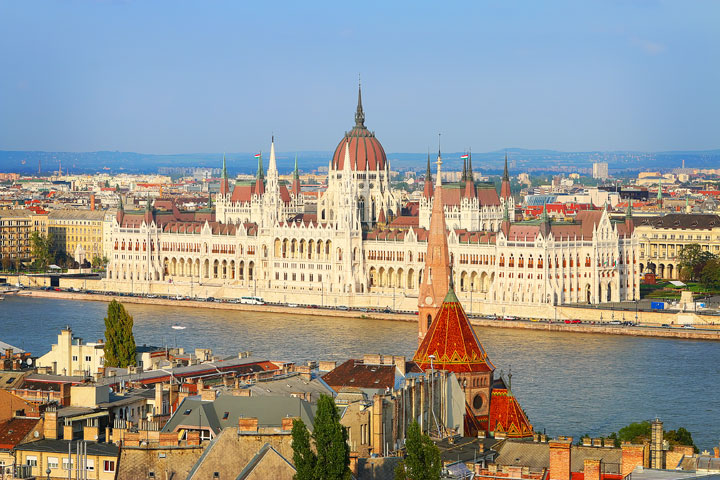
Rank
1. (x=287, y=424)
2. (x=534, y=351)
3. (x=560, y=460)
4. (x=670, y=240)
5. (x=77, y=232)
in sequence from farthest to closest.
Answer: (x=77, y=232) → (x=670, y=240) → (x=534, y=351) → (x=560, y=460) → (x=287, y=424)

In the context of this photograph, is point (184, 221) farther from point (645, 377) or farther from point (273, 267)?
point (645, 377)

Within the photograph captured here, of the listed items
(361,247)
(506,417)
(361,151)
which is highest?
(361,151)

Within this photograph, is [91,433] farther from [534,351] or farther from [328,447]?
[534,351]

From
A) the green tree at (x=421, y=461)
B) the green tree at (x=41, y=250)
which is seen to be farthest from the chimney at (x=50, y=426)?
the green tree at (x=41, y=250)

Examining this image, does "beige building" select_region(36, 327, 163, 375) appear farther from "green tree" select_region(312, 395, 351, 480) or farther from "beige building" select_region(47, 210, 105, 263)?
"beige building" select_region(47, 210, 105, 263)

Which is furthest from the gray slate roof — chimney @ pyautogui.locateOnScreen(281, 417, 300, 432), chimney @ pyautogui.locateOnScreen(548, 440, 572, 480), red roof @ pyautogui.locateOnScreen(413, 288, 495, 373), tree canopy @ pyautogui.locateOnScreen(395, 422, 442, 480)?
red roof @ pyautogui.locateOnScreen(413, 288, 495, 373)

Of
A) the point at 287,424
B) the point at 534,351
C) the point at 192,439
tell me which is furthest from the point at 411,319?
the point at 287,424

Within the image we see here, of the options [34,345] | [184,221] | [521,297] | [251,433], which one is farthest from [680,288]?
[251,433]
